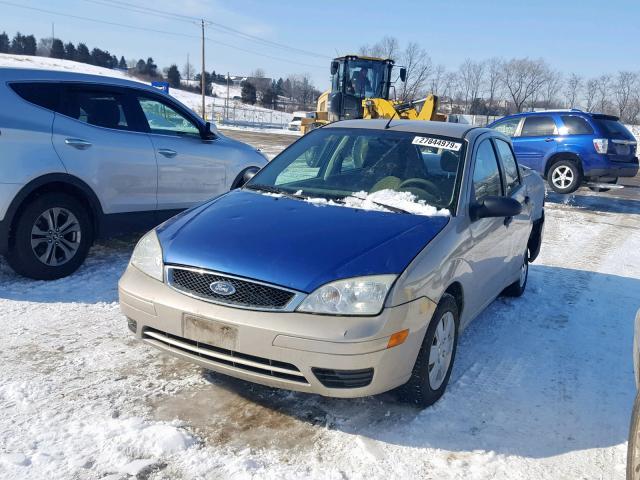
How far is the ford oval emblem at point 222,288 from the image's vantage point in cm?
300

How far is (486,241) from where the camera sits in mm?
4129

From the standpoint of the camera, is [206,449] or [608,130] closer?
[206,449]

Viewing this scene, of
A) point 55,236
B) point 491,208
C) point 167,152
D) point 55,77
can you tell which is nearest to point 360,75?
point 167,152

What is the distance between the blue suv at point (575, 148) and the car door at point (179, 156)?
8.13m

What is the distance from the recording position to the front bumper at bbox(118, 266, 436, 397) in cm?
285

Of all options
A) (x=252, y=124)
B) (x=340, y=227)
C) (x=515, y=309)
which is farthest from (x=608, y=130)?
(x=252, y=124)

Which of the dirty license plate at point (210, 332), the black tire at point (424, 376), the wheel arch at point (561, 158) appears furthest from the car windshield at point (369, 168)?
the wheel arch at point (561, 158)

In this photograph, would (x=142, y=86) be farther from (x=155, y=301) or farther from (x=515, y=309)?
(x=515, y=309)

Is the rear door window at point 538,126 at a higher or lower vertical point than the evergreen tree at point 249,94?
lower

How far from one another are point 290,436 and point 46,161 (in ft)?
11.1

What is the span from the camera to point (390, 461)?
2889mm

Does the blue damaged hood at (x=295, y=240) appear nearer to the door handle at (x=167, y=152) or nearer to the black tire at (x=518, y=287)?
the black tire at (x=518, y=287)

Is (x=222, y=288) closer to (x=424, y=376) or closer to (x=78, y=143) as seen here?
(x=424, y=376)

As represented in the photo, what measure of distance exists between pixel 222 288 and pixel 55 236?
112 inches
